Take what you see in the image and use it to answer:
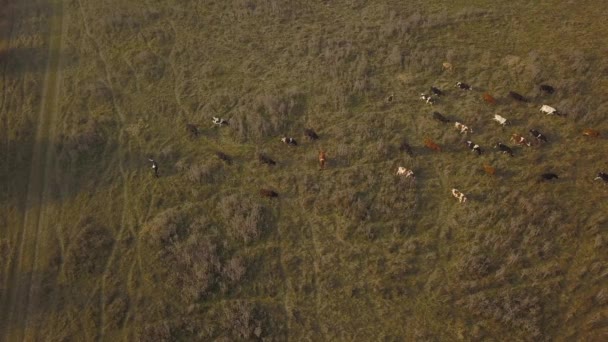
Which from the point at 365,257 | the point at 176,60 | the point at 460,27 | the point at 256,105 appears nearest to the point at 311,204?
the point at 365,257

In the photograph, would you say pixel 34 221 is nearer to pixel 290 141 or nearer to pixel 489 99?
pixel 290 141

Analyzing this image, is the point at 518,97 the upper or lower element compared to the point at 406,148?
upper

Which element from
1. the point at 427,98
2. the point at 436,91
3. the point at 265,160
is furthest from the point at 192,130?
the point at 436,91

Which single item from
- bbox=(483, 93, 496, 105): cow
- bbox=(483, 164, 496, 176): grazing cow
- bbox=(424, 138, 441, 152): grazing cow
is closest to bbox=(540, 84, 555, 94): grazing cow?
bbox=(483, 93, 496, 105): cow

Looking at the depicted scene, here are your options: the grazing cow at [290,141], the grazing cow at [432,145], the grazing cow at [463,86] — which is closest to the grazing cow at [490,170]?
the grazing cow at [432,145]

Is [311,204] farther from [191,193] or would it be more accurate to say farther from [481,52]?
[481,52]

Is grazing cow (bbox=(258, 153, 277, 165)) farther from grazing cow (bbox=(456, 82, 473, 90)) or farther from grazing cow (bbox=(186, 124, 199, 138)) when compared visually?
grazing cow (bbox=(456, 82, 473, 90))
